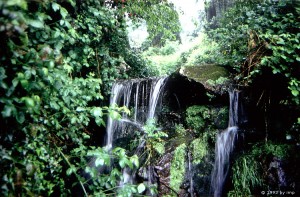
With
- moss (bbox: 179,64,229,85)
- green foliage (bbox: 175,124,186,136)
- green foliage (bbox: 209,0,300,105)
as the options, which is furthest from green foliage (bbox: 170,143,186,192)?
green foliage (bbox: 209,0,300,105)

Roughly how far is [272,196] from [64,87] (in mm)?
3677

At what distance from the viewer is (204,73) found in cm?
559

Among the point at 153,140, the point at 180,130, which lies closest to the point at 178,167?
the point at 153,140

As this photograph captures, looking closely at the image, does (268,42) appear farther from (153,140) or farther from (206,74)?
(153,140)

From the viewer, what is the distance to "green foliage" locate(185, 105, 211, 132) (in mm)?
5203

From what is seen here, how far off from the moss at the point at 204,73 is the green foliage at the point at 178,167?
155cm

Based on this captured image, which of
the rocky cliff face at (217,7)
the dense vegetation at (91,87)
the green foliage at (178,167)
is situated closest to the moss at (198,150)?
the dense vegetation at (91,87)

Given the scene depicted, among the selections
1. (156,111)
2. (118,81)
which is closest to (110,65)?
(118,81)

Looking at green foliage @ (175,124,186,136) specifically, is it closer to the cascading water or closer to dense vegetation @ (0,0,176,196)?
the cascading water

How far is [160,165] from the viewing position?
4.65m

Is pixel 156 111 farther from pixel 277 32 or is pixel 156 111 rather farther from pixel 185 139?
pixel 277 32

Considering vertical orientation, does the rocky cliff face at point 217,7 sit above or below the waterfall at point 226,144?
above

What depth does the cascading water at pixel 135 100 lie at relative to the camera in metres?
6.03

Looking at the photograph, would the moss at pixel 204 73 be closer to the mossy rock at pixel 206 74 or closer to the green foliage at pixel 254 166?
the mossy rock at pixel 206 74
